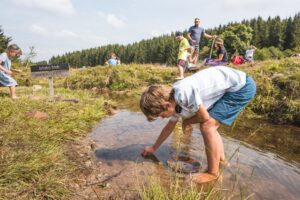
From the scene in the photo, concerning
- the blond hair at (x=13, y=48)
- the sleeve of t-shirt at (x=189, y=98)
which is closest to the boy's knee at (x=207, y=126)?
the sleeve of t-shirt at (x=189, y=98)

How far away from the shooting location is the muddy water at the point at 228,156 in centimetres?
305

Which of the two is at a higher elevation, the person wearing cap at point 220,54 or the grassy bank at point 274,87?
the person wearing cap at point 220,54

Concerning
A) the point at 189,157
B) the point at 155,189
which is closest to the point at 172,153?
the point at 189,157

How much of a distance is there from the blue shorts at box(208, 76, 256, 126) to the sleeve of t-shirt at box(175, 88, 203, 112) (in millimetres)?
497

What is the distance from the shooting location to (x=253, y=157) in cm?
403

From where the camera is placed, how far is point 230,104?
3.43 meters

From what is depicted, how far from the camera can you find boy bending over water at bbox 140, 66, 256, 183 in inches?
119

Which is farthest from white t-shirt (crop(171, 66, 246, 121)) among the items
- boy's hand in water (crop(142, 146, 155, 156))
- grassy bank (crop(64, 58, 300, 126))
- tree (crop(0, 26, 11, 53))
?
tree (crop(0, 26, 11, 53))

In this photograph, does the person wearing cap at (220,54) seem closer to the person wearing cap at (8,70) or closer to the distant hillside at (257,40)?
the person wearing cap at (8,70)

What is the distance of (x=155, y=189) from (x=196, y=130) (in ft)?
10.0

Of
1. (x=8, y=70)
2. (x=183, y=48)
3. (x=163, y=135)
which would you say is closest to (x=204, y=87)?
(x=163, y=135)

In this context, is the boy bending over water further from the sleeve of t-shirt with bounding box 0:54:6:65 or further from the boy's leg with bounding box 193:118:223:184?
the sleeve of t-shirt with bounding box 0:54:6:65

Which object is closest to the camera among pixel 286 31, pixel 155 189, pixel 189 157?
pixel 155 189

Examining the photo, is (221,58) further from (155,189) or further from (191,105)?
(155,189)
